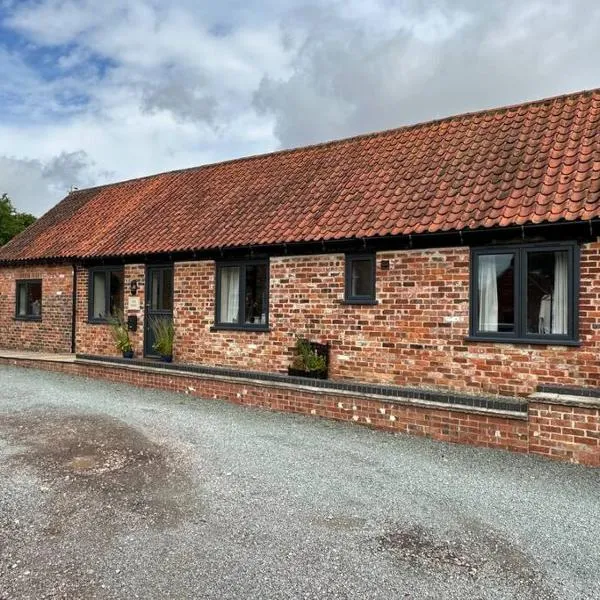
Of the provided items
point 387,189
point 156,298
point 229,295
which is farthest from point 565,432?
point 156,298

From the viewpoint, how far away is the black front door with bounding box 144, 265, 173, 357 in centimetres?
1214

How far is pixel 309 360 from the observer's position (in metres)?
9.08

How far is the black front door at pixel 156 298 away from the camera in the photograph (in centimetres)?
1214

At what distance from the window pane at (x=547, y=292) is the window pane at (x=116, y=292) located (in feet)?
31.4

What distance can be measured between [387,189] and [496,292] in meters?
3.06

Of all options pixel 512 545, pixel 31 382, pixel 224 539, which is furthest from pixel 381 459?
pixel 31 382

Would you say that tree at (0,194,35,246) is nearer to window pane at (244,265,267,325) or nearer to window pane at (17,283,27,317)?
window pane at (17,283,27,317)

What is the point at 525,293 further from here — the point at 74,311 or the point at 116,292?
the point at 74,311

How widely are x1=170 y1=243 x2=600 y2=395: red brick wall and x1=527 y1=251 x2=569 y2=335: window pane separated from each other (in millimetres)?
263

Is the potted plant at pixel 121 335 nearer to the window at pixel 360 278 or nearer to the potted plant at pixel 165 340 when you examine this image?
the potted plant at pixel 165 340

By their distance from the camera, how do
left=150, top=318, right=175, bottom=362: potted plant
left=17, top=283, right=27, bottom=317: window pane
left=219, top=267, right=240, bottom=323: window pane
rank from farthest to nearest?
left=17, top=283, right=27, bottom=317: window pane → left=150, top=318, right=175, bottom=362: potted plant → left=219, top=267, right=240, bottom=323: window pane

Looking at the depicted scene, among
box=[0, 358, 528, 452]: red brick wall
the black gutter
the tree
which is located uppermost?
the tree

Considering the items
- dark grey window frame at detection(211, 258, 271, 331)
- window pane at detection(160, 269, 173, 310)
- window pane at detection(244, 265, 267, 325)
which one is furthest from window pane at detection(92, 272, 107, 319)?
window pane at detection(244, 265, 267, 325)

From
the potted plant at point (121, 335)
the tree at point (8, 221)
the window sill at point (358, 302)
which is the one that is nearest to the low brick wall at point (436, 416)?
the window sill at point (358, 302)
